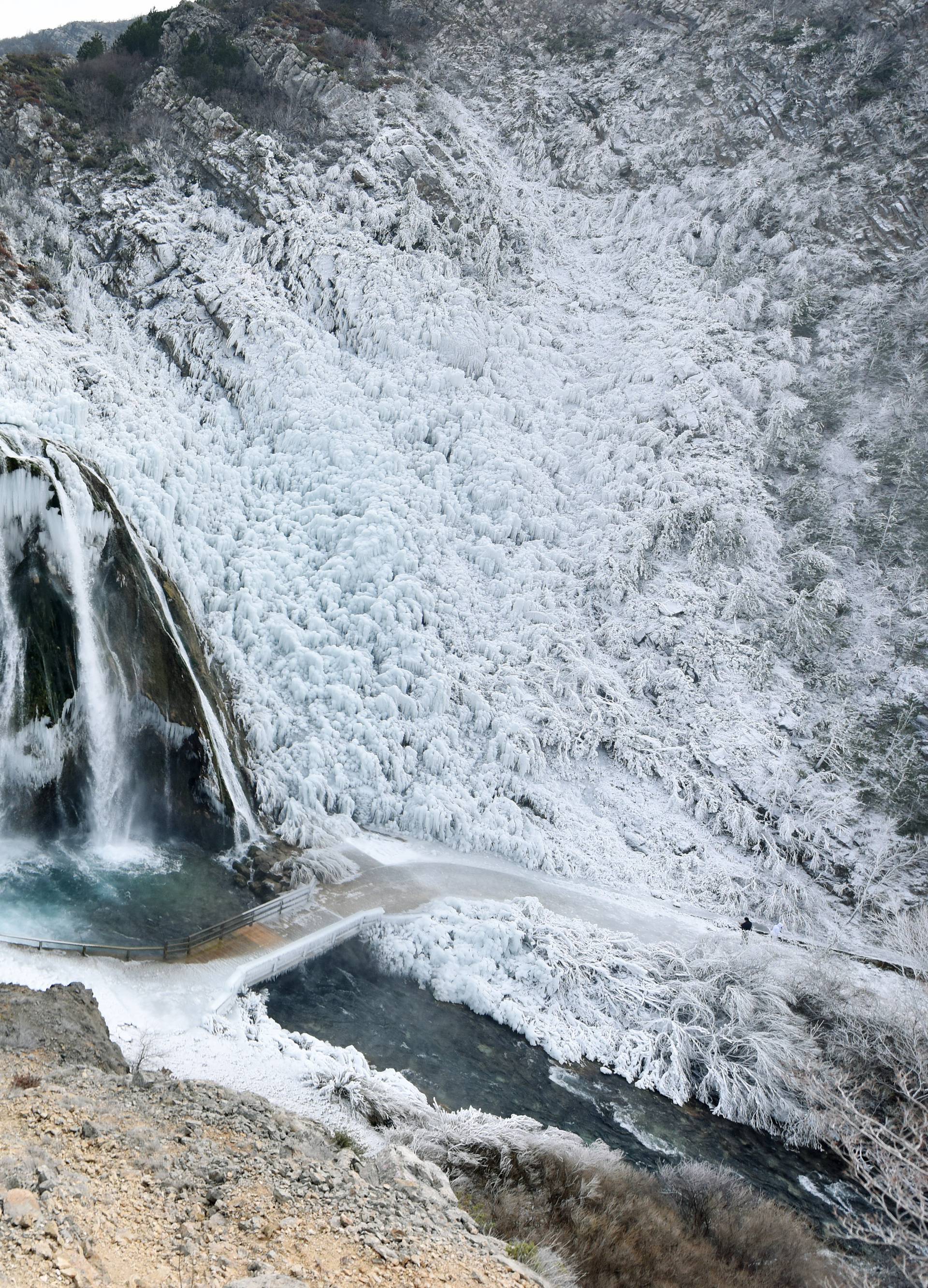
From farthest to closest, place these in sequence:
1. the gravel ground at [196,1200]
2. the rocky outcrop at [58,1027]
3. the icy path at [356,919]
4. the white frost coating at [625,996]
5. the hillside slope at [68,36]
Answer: the hillside slope at [68,36] < the white frost coating at [625,996] < the icy path at [356,919] < the rocky outcrop at [58,1027] < the gravel ground at [196,1200]

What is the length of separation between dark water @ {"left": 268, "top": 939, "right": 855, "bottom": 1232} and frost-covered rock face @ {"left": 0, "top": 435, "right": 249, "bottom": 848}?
4.16m

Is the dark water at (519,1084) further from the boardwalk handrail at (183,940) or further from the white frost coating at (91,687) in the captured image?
the white frost coating at (91,687)

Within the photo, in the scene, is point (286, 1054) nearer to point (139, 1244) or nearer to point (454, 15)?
point (139, 1244)

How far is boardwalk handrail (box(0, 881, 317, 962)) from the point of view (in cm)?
1048

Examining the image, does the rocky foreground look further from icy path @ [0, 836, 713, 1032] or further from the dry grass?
icy path @ [0, 836, 713, 1032]

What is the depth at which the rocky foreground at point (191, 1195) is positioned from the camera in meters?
5.12

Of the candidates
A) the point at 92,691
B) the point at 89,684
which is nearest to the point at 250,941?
the point at 92,691

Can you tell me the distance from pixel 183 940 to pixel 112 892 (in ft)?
6.07

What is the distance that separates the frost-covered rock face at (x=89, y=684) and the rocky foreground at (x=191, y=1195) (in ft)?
20.3

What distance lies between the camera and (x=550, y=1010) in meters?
13.0

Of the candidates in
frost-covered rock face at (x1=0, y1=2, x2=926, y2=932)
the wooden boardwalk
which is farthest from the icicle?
the wooden boardwalk

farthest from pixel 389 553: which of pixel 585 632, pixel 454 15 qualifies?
pixel 454 15

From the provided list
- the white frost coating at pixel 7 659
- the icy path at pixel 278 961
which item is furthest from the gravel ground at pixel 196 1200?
the white frost coating at pixel 7 659

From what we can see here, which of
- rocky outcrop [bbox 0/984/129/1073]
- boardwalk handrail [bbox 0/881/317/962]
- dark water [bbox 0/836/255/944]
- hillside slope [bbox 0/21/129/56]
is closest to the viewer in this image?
rocky outcrop [bbox 0/984/129/1073]
